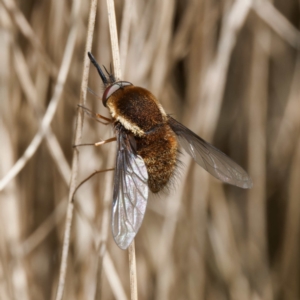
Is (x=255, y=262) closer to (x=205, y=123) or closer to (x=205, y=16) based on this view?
(x=205, y=123)

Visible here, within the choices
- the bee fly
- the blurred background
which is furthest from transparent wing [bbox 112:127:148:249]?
the blurred background

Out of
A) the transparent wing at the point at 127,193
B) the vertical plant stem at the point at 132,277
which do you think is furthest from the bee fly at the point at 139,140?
the vertical plant stem at the point at 132,277

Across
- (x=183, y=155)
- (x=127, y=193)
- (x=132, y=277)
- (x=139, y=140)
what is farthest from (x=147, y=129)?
(x=183, y=155)

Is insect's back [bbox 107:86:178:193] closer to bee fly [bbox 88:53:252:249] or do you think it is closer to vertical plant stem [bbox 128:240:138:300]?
bee fly [bbox 88:53:252:249]

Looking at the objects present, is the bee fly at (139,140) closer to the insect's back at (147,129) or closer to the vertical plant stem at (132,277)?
the insect's back at (147,129)

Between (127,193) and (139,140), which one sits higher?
(139,140)

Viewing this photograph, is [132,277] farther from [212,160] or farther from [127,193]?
[212,160]

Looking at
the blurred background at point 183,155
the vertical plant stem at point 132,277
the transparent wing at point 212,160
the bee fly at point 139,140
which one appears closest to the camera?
the vertical plant stem at point 132,277
